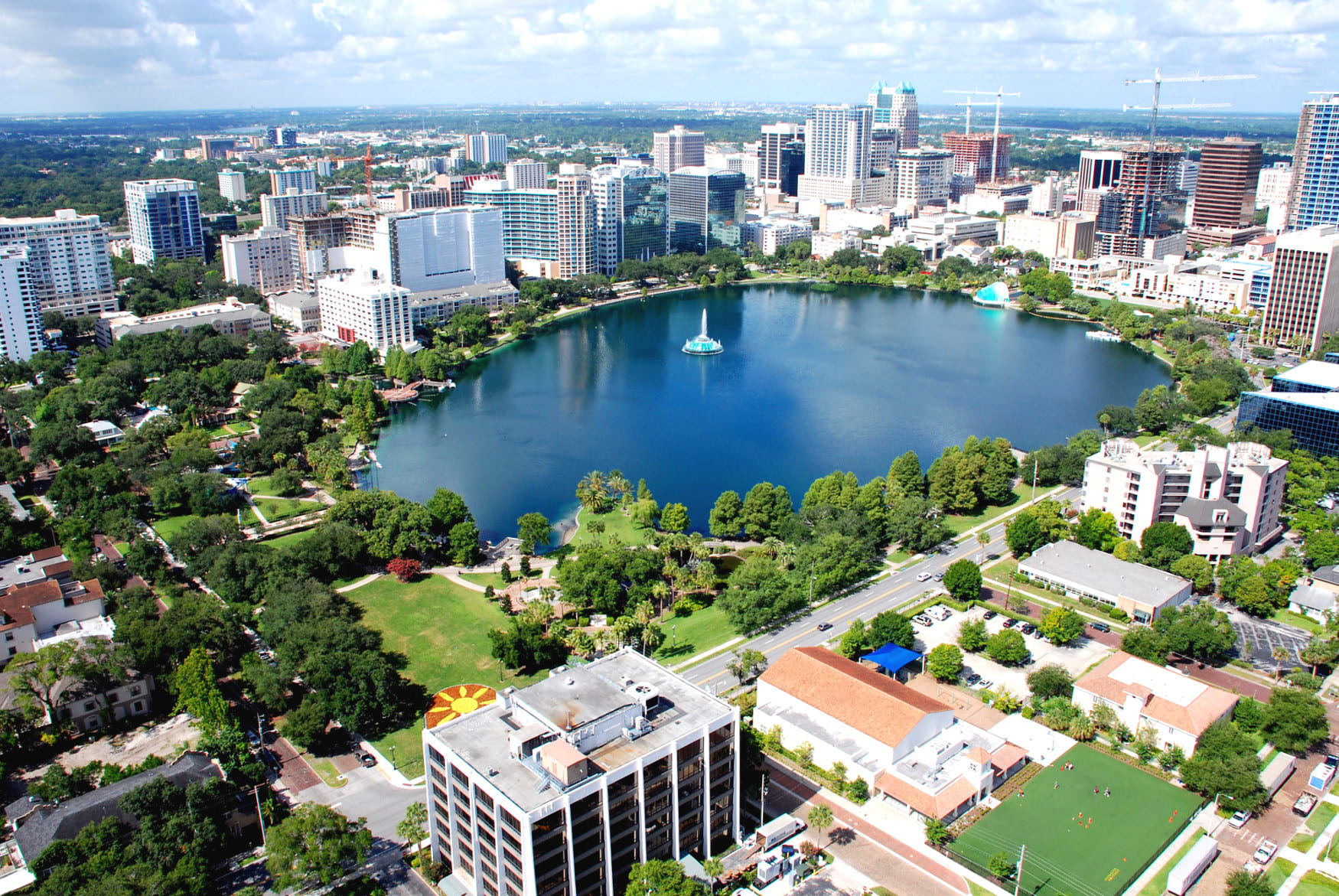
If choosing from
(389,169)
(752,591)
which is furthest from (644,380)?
(389,169)

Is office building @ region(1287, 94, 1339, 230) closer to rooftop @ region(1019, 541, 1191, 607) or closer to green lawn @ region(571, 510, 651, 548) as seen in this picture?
rooftop @ region(1019, 541, 1191, 607)

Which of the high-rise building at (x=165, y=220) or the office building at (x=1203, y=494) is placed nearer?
the office building at (x=1203, y=494)

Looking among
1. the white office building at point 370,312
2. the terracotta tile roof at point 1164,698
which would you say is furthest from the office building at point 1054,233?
the terracotta tile roof at point 1164,698

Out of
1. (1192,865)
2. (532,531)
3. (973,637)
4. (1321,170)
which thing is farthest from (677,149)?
(1192,865)

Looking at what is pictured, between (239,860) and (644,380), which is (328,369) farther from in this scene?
(239,860)

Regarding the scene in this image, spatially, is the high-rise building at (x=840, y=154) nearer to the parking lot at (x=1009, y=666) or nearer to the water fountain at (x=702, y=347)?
the water fountain at (x=702, y=347)

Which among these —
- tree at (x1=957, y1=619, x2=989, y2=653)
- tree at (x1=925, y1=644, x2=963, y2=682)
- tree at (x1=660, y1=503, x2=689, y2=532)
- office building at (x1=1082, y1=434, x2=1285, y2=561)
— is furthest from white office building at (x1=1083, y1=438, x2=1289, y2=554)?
tree at (x1=660, y1=503, x2=689, y2=532)
